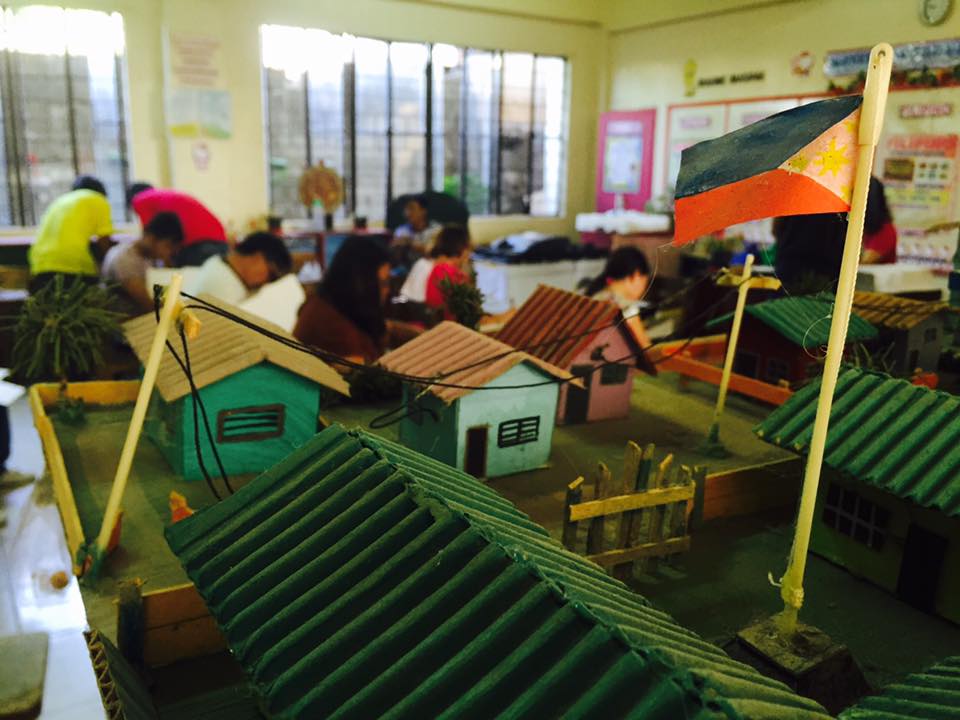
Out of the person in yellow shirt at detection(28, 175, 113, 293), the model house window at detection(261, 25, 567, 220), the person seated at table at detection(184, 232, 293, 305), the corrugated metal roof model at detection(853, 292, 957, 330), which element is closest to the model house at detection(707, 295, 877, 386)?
the corrugated metal roof model at detection(853, 292, 957, 330)

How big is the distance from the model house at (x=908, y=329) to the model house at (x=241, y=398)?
11.7ft

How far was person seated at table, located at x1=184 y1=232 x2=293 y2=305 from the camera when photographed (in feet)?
18.5

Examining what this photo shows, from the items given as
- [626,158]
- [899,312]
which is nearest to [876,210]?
[899,312]

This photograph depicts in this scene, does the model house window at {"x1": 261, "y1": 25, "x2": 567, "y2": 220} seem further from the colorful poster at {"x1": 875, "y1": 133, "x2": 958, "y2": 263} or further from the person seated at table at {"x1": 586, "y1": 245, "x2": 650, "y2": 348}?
the person seated at table at {"x1": 586, "y1": 245, "x2": 650, "y2": 348}

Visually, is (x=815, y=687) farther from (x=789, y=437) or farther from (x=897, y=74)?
(x=897, y=74)

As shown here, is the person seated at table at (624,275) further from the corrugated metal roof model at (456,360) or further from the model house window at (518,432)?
the model house window at (518,432)

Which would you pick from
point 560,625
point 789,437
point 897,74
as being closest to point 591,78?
point 897,74

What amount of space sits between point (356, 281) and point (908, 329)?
3542 mm

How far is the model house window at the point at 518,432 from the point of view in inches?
166

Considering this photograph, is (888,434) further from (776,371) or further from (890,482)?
(776,371)

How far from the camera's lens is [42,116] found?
9.60 metres

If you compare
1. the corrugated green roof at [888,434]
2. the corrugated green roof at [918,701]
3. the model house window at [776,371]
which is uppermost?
the corrugated green roof at [888,434]

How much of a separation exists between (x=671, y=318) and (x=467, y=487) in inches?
232

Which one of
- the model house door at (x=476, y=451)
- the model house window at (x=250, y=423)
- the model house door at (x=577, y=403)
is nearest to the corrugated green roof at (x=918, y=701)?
the model house door at (x=476, y=451)
